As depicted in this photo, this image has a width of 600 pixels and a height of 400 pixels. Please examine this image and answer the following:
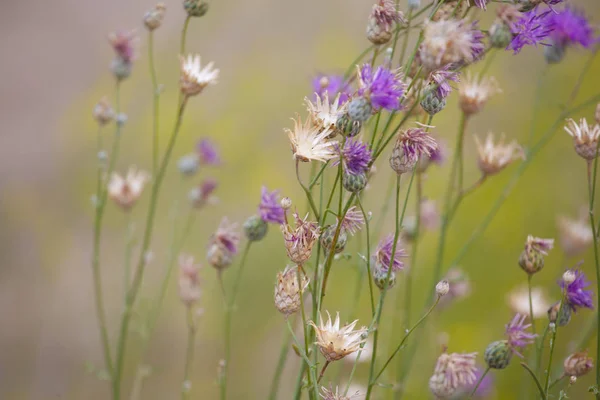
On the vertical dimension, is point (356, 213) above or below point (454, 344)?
below

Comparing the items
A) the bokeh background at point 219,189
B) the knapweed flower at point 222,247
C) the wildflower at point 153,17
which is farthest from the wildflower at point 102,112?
the bokeh background at point 219,189

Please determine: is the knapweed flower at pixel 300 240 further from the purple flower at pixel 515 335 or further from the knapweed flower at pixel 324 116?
the purple flower at pixel 515 335

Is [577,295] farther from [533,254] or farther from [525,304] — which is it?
[525,304]

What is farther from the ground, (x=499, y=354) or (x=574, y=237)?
(x=574, y=237)

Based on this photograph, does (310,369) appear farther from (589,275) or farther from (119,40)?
(589,275)

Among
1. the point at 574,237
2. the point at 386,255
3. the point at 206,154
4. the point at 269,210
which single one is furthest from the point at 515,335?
the point at 206,154

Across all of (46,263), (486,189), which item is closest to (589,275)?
(486,189)
